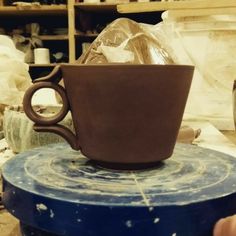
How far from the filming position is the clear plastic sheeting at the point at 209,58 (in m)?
1.07

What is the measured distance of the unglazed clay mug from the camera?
36 cm

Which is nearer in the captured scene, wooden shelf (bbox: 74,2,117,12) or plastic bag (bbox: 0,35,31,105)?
plastic bag (bbox: 0,35,31,105)

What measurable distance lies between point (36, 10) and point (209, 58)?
2.16m

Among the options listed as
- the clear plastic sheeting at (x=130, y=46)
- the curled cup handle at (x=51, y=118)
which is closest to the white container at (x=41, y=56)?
the clear plastic sheeting at (x=130, y=46)

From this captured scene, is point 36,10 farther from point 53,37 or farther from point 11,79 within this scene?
point 11,79

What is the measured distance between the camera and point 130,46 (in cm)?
111

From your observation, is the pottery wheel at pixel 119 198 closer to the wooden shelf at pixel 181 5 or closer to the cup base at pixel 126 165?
the cup base at pixel 126 165

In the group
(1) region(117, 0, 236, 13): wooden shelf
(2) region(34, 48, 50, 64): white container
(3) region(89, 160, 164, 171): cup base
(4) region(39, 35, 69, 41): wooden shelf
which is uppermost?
(1) region(117, 0, 236, 13): wooden shelf

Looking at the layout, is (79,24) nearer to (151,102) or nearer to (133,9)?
(133,9)

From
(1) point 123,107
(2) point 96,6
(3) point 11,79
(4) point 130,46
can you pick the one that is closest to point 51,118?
(1) point 123,107

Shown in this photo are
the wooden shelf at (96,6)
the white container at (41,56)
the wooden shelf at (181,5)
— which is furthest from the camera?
the white container at (41,56)

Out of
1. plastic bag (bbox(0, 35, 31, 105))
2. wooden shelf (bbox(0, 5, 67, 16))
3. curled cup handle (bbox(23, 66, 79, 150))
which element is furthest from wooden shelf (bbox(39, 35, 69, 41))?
curled cup handle (bbox(23, 66, 79, 150))

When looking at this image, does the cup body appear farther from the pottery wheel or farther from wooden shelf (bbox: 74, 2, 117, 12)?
wooden shelf (bbox: 74, 2, 117, 12)

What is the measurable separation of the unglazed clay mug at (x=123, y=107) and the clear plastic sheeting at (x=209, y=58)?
2.41 feet
